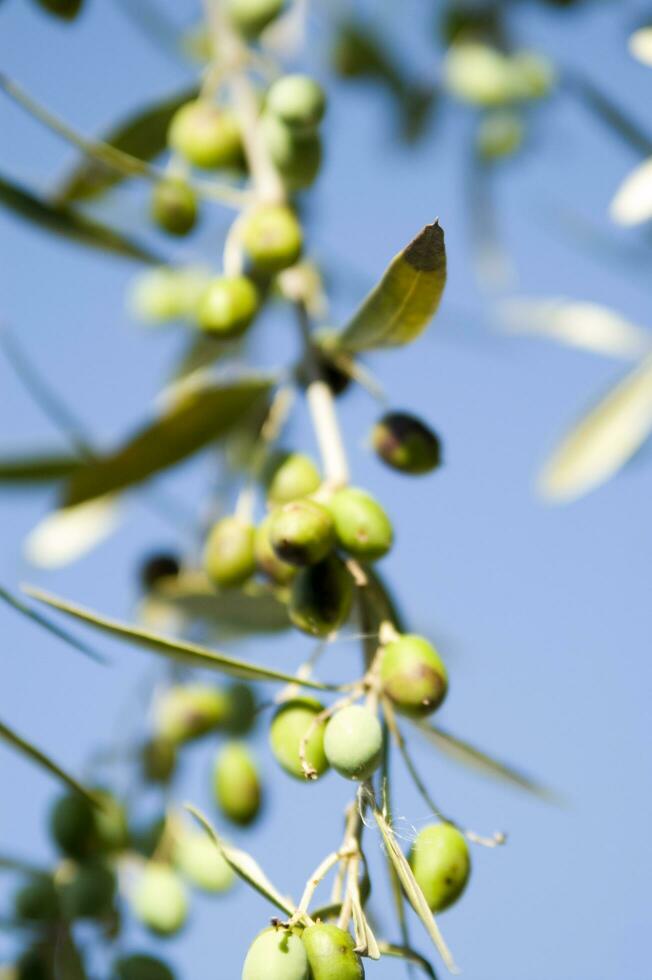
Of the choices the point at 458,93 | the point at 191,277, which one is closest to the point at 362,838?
the point at 191,277

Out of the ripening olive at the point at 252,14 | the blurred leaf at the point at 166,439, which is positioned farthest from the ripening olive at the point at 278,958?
the ripening olive at the point at 252,14

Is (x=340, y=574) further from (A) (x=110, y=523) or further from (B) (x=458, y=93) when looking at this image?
(B) (x=458, y=93)

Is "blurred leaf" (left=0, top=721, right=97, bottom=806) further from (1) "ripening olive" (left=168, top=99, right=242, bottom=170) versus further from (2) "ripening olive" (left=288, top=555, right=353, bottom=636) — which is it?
(1) "ripening olive" (left=168, top=99, right=242, bottom=170)

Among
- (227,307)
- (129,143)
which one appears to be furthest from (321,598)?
(129,143)

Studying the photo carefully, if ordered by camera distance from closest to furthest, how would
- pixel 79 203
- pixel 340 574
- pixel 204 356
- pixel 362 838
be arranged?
1. pixel 362 838
2. pixel 340 574
3. pixel 79 203
4. pixel 204 356

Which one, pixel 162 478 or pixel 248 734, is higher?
pixel 162 478
